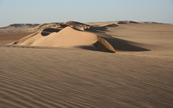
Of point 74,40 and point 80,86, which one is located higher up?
point 80,86

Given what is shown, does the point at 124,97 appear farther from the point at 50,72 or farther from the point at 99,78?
the point at 50,72

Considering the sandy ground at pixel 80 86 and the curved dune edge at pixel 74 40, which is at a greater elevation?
the sandy ground at pixel 80 86

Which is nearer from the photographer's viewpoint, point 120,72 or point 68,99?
point 68,99

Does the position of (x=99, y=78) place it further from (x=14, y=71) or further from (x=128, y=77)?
(x=14, y=71)

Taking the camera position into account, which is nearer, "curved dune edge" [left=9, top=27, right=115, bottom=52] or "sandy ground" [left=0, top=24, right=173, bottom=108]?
"sandy ground" [left=0, top=24, right=173, bottom=108]

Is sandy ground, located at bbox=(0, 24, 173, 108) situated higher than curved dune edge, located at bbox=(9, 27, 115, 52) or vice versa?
sandy ground, located at bbox=(0, 24, 173, 108)

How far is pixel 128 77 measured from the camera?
18.4 feet

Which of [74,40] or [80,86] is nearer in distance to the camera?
[80,86]

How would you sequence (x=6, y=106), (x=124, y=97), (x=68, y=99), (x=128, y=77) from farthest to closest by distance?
1. (x=128, y=77)
2. (x=124, y=97)
3. (x=68, y=99)
4. (x=6, y=106)

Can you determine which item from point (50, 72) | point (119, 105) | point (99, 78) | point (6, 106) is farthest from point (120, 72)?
point (6, 106)

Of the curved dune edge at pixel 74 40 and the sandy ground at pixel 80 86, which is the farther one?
the curved dune edge at pixel 74 40

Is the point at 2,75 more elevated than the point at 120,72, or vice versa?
the point at 2,75

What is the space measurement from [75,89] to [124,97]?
0.86 metres

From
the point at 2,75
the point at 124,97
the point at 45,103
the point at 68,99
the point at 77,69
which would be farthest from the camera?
the point at 77,69
